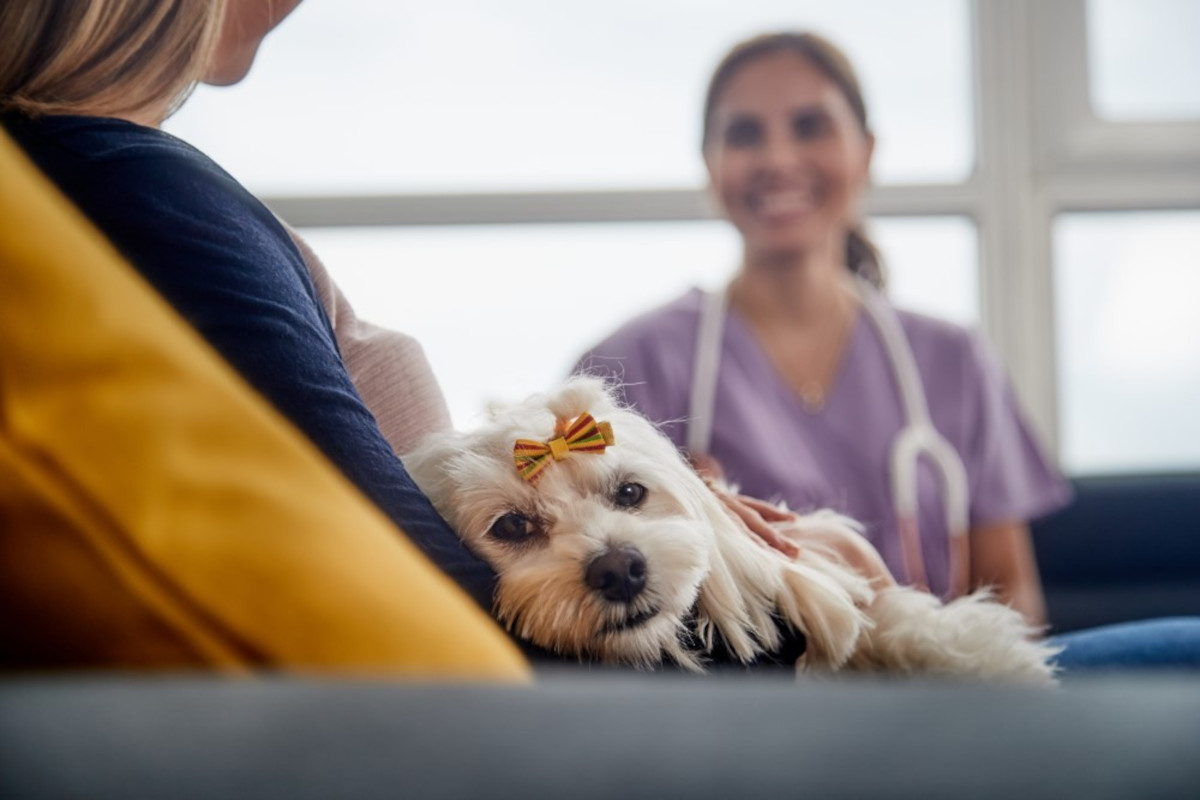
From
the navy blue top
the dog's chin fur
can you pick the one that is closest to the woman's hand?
the dog's chin fur

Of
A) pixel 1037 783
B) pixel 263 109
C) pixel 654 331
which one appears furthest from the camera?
pixel 263 109

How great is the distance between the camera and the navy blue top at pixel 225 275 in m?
0.63

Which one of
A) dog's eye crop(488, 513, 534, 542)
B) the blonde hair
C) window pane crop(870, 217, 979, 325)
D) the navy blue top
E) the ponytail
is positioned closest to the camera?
the navy blue top

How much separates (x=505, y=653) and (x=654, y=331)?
137cm

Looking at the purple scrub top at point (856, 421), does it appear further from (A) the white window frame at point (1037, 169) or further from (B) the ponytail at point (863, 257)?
(A) the white window frame at point (1037, 169)

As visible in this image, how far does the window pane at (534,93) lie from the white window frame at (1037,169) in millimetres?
149

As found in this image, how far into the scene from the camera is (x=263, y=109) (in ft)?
7.58

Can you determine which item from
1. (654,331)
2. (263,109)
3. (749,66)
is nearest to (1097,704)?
(654,331)

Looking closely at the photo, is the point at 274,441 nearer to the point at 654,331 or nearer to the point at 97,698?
the point at 97,698

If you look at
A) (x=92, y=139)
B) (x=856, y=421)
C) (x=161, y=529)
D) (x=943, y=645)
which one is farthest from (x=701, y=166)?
(x=161, y=529)

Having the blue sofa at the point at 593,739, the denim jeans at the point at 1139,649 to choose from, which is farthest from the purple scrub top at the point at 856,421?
the blue sofa at the point at 593,739

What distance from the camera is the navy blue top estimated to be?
63 centimetres

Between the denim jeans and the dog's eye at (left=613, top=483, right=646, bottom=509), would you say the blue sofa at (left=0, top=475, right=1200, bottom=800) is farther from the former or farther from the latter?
the denim jeans

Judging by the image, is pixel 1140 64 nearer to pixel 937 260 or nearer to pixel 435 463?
pixel 937 260
